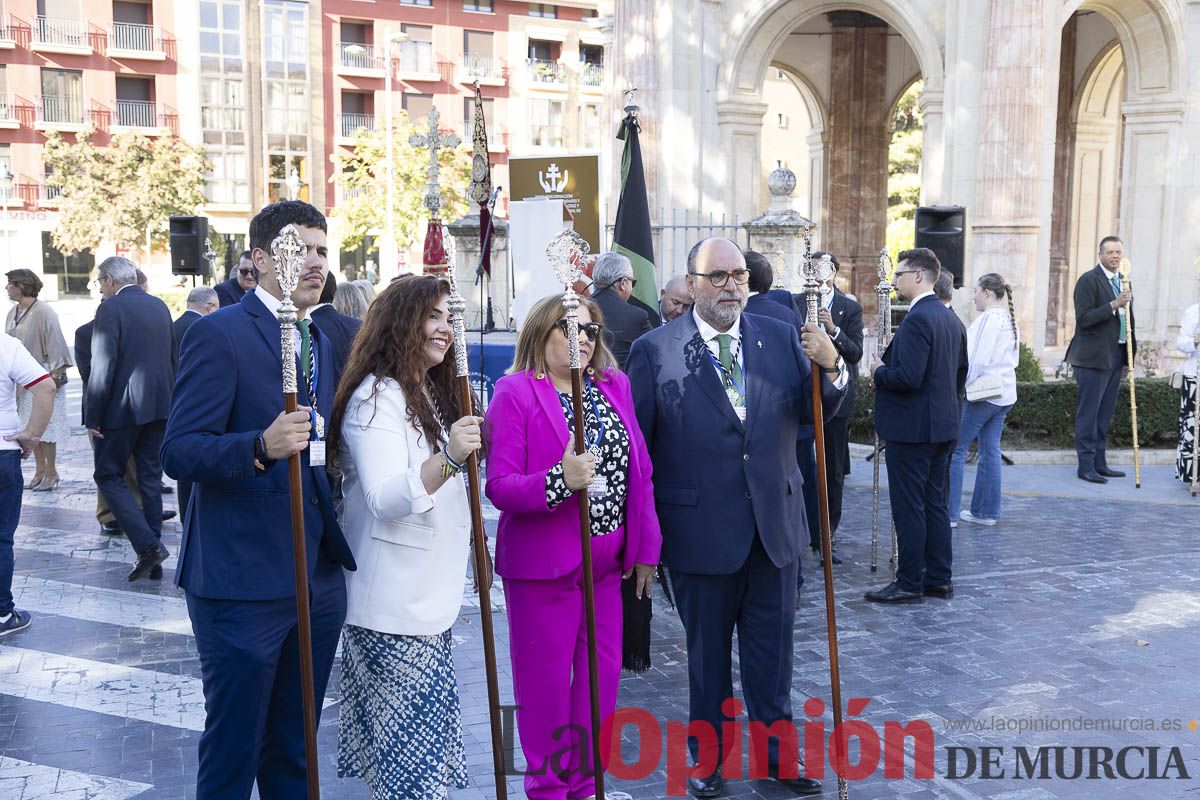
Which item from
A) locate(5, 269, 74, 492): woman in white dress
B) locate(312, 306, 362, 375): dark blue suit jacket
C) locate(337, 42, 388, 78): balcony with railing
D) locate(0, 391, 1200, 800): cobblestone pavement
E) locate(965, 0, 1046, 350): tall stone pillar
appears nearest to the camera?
locate(0, 391, 1200, 800): cobblestone pavement

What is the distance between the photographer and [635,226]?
980 cm

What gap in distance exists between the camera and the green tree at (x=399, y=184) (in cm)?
4444

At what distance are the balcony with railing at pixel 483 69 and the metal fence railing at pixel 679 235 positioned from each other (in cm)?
4139

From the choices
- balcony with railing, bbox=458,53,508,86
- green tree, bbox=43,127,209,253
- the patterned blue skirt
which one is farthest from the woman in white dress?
balcony with railing, bbox=458,53,508,86

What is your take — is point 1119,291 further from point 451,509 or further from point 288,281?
point 288,281

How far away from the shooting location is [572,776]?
14.4 ft

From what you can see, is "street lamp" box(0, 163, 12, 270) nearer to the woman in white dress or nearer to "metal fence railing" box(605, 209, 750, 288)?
"metal fence railing" box(605, 209, 750, 288)

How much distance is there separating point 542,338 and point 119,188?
4615cm

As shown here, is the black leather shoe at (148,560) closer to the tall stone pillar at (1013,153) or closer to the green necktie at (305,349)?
the green necktie at (305,349)

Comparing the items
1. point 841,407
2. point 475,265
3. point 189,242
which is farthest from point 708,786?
point 475,265

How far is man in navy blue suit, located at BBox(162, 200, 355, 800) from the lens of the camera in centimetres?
358

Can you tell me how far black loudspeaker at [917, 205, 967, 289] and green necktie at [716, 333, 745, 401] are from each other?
328 inches

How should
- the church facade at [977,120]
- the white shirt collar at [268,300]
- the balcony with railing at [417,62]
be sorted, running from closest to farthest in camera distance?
1. the white shirt collar at [268,300]
2. the church facade at [977,120]
3. the balcony with railing at [417,62]

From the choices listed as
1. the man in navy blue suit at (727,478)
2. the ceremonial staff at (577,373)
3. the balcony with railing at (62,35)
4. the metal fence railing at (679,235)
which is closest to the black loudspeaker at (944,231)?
the metal fence railing at (679,235)
